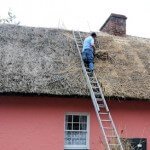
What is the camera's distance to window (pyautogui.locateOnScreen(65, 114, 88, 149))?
13.5m

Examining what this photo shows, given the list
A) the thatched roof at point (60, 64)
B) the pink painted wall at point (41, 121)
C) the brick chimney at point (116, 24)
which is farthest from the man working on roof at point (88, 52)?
the brick chimney at point (116, 24)

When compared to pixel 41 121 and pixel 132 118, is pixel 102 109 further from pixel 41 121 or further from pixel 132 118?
pixel 41 121

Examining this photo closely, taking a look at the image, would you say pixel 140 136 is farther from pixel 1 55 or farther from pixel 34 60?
pixel 1 55

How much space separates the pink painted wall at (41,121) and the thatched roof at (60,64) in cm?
58

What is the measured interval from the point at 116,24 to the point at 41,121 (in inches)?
319

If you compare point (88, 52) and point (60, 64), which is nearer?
point (60, 64)

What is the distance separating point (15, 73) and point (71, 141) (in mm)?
3102

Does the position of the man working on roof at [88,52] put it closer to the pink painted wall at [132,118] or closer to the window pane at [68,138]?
the pink painted wall at [132,118]

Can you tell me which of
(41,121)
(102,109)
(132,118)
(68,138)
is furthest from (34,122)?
(132,118)

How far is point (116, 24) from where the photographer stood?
1925 cm

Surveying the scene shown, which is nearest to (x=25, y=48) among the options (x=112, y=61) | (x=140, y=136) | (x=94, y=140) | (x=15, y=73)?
(x=15, y=73)

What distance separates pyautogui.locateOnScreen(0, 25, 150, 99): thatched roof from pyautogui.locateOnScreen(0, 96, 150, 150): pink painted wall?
1.90 feet

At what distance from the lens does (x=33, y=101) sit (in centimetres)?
1313

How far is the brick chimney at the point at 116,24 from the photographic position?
1914 centimetres
